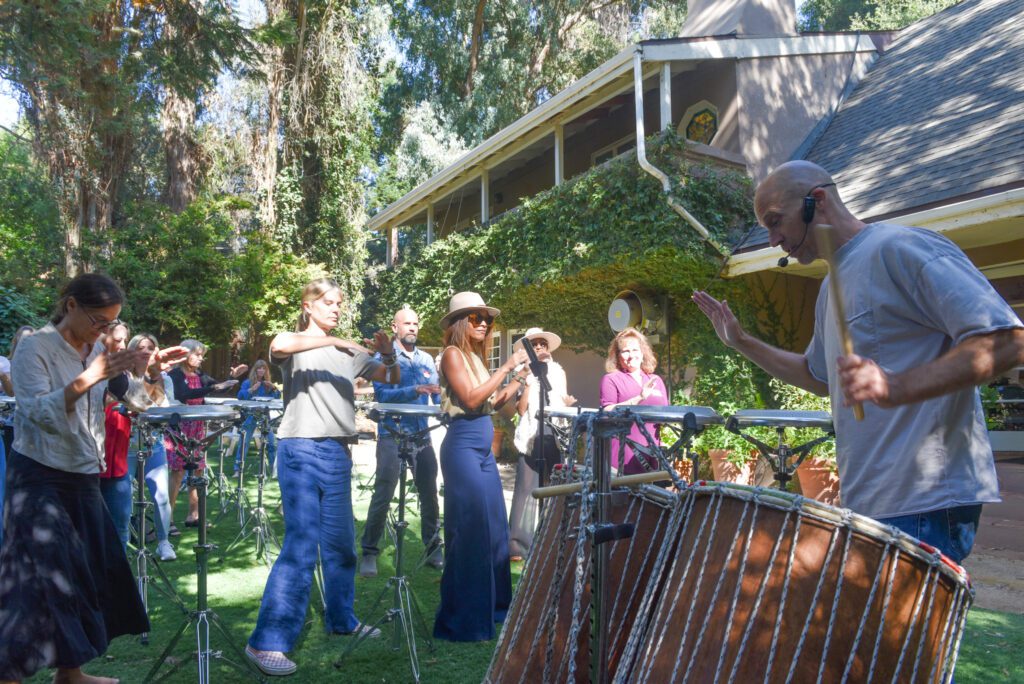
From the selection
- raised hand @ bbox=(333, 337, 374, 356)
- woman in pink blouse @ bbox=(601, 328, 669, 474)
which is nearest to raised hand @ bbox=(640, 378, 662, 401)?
woman in pink blouse @ bbox=(601, 328, 669, 474)

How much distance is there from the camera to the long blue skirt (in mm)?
4559

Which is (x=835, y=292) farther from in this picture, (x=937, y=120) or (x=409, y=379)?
(x=937, y=120)

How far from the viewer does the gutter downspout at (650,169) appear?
31.2 ft

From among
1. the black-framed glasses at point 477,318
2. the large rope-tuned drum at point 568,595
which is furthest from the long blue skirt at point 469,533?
the large rope-tuned drum at point 568,595

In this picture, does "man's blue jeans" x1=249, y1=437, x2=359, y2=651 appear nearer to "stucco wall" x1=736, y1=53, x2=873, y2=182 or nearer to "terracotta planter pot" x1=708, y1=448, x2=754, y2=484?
"terracotta planter pot" x1=708, y1=448, x2=754, y2=484

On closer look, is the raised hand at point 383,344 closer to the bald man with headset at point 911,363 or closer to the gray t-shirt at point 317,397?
the gray t-shirt at point 317,397

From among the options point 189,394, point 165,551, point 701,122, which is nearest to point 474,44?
point 701,122

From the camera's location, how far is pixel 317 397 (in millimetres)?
4336

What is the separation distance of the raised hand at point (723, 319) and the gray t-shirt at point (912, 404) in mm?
616

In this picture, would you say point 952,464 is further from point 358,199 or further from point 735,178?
point 358,199

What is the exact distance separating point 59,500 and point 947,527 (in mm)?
3485

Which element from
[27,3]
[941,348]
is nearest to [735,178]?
[27,3]

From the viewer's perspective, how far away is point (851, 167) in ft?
30.7

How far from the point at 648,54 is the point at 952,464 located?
30.4ft
